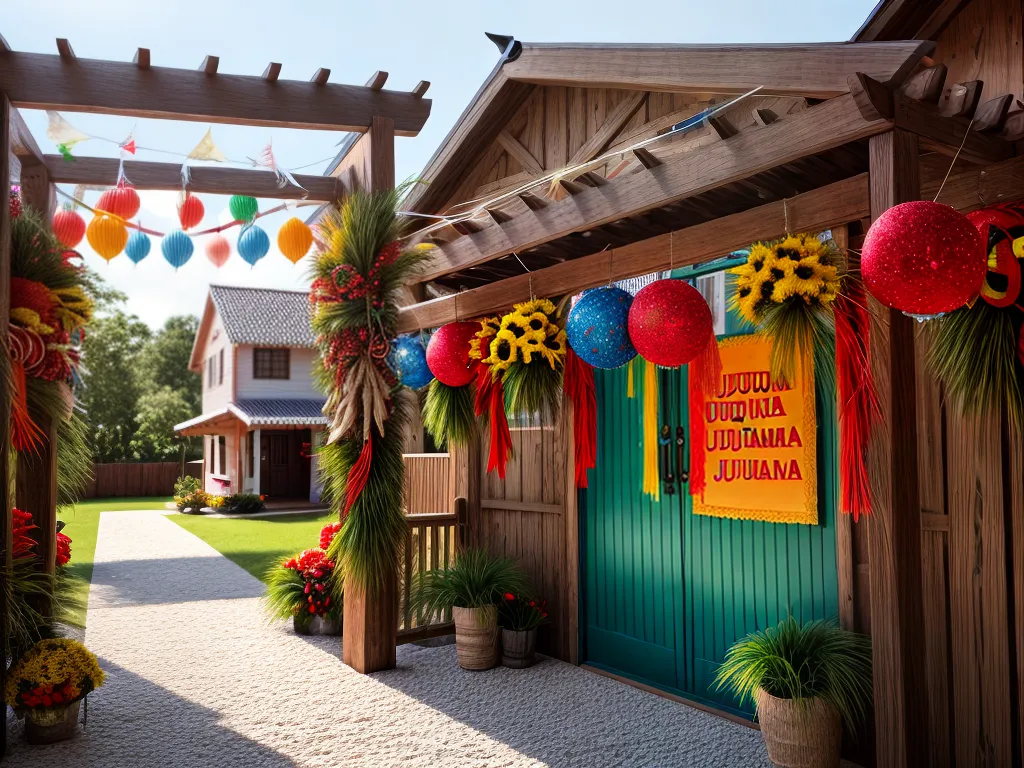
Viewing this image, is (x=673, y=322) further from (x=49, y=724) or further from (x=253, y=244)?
(x=49, y=724)

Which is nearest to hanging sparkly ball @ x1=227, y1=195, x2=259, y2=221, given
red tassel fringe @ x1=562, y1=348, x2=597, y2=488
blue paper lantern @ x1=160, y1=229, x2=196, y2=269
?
blue paper lantern @ x1=160, y1=229, x2=196, y2=269

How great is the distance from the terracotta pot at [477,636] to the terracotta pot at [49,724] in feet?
8.03

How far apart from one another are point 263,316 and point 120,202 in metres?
18.7

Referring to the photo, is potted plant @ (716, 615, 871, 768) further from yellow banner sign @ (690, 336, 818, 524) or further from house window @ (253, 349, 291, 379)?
house window @ (253, 349, 291, 379)

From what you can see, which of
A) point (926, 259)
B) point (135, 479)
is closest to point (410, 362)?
point (926, 259)

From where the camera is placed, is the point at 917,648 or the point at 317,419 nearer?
the point at 917,648

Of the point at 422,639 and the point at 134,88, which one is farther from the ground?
the point at 134,88

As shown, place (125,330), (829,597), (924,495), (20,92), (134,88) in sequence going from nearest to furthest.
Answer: (924,495)
(829,597)
(20,92)
(134,88)
(125,330)

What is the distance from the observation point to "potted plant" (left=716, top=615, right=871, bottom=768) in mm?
3613

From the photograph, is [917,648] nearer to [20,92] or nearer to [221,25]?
[20,92]

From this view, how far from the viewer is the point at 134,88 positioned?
5262 millimetres

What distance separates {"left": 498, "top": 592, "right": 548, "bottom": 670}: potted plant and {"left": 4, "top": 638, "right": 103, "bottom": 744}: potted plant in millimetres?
2693

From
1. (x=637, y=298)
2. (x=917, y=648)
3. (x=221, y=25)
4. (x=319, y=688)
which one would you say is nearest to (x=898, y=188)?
(x=637, y=298)

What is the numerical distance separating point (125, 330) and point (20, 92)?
3322 centimetres
